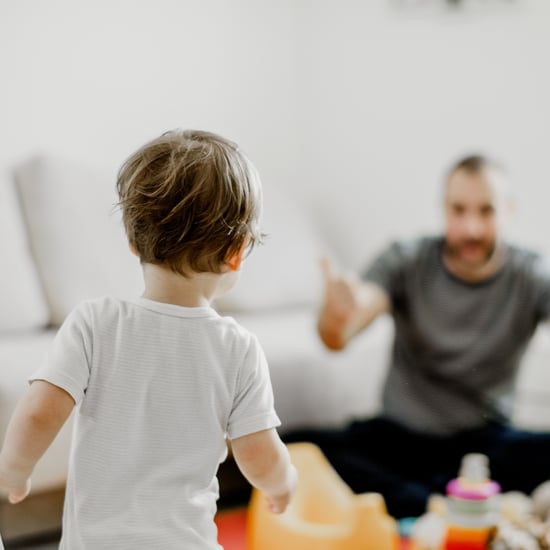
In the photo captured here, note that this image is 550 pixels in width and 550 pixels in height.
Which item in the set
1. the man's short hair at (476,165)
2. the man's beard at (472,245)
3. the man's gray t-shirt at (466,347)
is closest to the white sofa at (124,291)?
Answer: the man's gray t-shirt at (466,347)

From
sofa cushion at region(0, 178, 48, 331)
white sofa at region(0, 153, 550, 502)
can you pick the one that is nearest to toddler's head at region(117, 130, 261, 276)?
white sofa at region(0, 153, 550, 502)

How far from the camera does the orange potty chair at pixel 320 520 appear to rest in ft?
3.54

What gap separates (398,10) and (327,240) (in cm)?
65

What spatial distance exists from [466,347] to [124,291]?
812mm

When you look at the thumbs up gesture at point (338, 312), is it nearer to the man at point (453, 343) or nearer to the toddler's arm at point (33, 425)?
the man at point (453, 343)

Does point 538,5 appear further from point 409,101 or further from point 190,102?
point 190,102

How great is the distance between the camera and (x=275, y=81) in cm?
175

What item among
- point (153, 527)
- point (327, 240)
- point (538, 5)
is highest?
point (538, 5)

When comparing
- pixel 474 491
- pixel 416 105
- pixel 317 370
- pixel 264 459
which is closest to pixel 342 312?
pixel 317 370

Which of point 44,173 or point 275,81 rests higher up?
point 275,81

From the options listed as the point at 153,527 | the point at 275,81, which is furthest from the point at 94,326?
the point at 275,81

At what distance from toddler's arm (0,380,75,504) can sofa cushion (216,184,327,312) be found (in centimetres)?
106

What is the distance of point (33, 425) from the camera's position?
0.56m

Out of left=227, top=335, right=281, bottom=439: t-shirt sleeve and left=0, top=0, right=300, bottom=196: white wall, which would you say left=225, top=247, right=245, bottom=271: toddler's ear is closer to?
left=227, top=335, right=281, bottom=439: t-shirt sleeve
